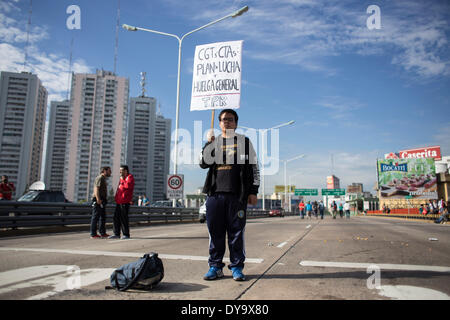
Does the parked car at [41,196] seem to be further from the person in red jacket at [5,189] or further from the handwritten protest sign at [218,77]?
the handwritten protest sign at [218,77]

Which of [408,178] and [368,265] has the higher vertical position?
[408,178]

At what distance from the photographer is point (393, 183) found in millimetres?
71375

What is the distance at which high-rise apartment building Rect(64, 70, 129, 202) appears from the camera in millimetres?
128500

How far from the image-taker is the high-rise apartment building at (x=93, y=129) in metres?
128

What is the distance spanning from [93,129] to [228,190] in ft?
452

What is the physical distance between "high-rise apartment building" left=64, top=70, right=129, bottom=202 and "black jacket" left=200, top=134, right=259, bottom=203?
435ft

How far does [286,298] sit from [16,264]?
3.71 m

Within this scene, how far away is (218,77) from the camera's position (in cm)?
696

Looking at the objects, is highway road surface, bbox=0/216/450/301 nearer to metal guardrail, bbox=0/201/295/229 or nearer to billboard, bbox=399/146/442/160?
metal guardrail, bbox=0/201/295/229

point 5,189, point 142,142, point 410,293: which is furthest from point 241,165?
point 142,142

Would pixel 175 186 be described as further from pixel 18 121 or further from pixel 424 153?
pixel 18 121

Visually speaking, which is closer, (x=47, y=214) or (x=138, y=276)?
(x=138, y=276)
